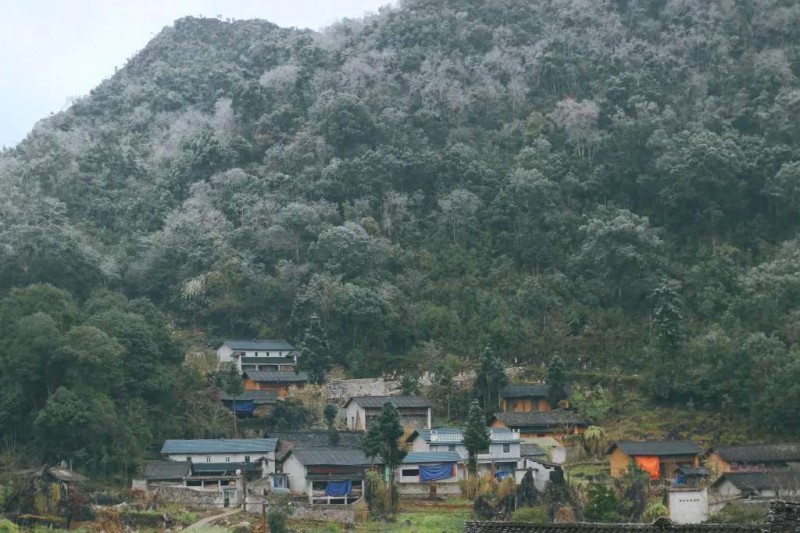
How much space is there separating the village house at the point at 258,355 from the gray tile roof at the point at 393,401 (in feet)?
18.6

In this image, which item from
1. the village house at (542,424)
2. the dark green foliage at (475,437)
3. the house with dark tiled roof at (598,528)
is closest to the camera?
the house with dark tiled roof at (598,528)

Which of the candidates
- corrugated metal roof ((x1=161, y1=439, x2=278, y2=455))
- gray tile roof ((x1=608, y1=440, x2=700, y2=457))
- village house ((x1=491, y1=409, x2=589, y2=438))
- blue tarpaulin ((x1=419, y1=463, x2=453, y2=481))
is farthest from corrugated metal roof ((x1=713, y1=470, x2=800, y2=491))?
corrugated metal roof ((x1=161, y1=439, x2=278, y2=455))

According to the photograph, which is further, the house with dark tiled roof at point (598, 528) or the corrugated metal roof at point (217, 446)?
the corrugated metal roof at point (217, 446)

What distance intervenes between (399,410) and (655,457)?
35.6 feet

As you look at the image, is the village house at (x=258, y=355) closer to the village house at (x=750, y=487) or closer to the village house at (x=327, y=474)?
the village house at (x=327, y=474)

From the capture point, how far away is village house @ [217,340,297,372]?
171 feet

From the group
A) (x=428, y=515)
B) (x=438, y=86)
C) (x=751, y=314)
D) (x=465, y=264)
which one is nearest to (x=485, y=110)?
(x=438, y=86)

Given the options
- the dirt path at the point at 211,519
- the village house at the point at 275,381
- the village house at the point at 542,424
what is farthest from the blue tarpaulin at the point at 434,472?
the village house at the point at 275,381

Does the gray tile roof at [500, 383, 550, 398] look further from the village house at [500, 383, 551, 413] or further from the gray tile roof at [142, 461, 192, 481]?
the gray tile roof at [142, 461, 192, 481]

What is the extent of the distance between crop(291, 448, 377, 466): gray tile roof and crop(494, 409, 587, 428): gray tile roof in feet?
23.0

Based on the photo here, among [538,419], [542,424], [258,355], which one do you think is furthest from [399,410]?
[258,355]

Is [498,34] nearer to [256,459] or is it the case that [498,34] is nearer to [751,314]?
[751,314]

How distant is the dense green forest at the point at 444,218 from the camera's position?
45.7 m

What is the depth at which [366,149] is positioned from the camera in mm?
64688
